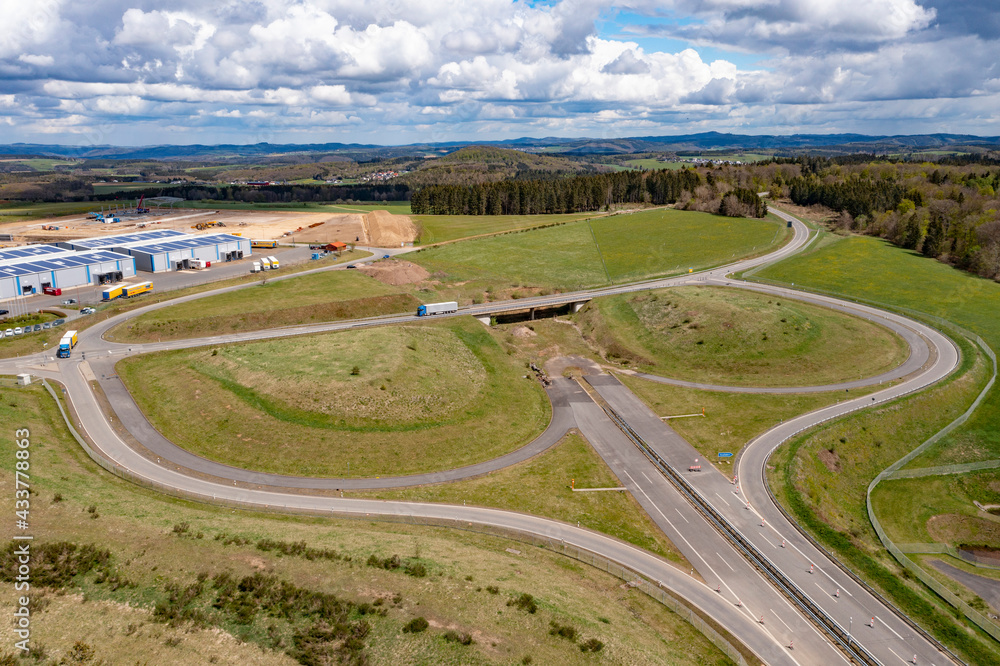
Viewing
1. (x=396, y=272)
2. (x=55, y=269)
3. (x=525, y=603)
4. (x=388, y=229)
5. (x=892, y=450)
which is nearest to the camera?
(x=525, y=603)

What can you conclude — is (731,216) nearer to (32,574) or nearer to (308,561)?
(308,561)

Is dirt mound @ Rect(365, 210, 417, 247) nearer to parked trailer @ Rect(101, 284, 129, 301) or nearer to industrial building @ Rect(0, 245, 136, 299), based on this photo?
industrial building @ Rect(0, 245, 136, 299)

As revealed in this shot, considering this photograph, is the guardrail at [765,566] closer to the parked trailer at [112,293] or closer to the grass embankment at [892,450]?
the grass embankment at [892,450]

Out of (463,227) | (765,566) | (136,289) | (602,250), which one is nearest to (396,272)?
(136,289)

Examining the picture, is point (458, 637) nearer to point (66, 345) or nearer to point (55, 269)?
point (66, 345)

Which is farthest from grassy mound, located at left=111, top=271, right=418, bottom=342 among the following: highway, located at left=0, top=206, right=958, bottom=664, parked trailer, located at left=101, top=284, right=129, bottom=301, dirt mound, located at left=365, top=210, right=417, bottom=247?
dirt mound, located at left=365, top=210, right=417, bottom=247

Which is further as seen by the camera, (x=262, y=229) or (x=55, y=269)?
(x=262, y=229)
